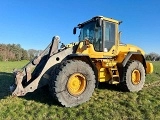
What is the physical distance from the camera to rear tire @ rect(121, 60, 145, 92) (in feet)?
28.5

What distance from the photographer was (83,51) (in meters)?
7.67

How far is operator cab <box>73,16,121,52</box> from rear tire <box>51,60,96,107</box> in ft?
5.27

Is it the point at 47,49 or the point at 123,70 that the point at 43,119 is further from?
the point at 123,70

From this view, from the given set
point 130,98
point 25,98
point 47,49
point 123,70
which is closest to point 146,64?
point 123,70

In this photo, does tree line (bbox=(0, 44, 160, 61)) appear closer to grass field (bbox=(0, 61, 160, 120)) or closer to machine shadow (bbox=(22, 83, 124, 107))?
machine shadow (bbox=(22, 83, 124, 107))

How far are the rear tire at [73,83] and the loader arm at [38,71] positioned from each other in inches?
21.4

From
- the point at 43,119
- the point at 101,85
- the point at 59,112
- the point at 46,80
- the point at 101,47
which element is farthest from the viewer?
the point at 101,85

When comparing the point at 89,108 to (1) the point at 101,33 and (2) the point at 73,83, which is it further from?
(1) the point at 101,33

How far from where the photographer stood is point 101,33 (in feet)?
27.6

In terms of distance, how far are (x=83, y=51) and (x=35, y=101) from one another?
2.51m

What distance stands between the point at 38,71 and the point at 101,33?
3.03 metres

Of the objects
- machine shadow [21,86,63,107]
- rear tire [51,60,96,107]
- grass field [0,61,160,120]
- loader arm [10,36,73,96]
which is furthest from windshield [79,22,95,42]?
machine shadow [21,86,63,107]

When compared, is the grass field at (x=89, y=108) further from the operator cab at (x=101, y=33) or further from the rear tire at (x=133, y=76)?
the operator cab at (x=101, y=33)

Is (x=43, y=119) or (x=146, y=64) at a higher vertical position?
(x=146, y=64)
